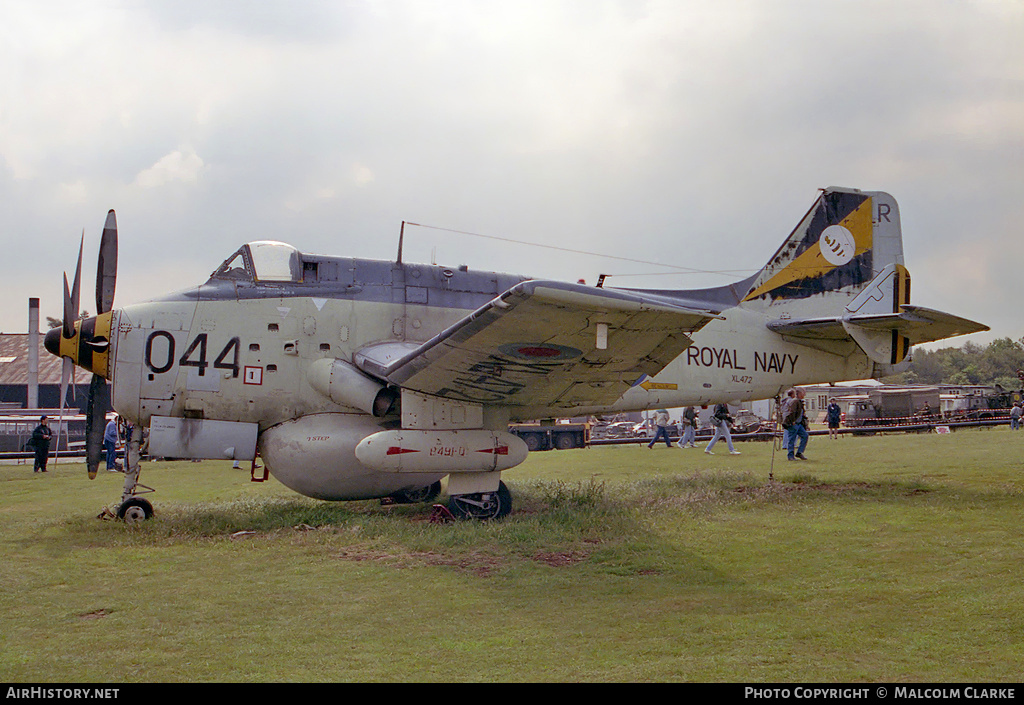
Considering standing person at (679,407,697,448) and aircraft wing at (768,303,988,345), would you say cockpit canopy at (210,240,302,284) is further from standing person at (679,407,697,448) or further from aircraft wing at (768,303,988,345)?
standing person at (679,407,697,448)

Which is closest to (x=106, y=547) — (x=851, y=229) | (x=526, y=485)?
(x=526, y=485)

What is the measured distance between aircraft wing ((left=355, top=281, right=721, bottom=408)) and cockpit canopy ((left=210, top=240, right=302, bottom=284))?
5.23 feet

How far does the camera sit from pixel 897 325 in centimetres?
1240

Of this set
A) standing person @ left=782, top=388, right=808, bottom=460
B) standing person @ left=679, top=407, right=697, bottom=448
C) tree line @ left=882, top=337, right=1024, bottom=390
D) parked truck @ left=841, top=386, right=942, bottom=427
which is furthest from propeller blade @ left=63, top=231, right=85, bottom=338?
tree line @ left=882, top=337, right=1024, bottom=390

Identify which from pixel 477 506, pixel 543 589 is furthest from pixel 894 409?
pixel 543 589

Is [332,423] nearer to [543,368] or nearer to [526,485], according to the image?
[543,368]

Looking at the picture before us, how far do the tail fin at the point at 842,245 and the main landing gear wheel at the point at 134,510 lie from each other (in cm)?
1096

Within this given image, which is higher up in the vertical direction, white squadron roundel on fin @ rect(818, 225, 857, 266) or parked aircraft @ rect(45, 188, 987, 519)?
white squadron roundel on fin @ rect(818, 225, 857, 266)

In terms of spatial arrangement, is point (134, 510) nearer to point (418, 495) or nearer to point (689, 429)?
point (418, 495)

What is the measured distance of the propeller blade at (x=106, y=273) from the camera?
1056 centimetres

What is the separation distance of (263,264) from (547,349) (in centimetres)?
469

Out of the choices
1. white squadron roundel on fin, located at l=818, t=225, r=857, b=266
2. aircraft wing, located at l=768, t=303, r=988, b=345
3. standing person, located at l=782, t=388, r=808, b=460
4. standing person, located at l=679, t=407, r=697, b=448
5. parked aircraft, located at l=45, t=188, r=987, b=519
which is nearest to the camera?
parked aircraft, located at l=45, t=188, r=987, b=519

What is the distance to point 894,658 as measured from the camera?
4.62 m

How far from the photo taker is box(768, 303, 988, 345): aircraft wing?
1138 centimetres
